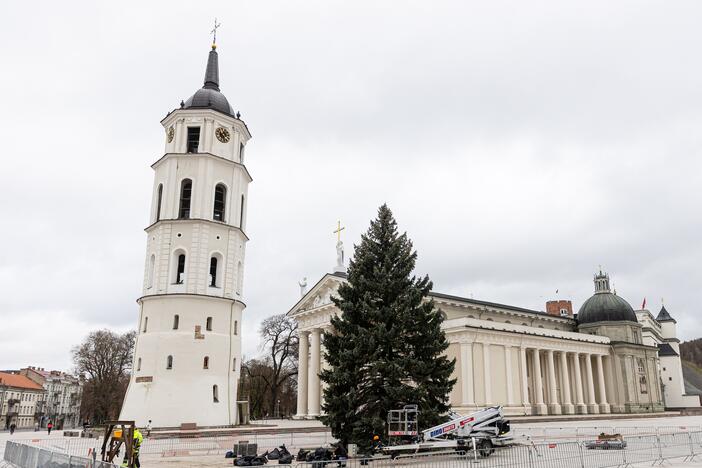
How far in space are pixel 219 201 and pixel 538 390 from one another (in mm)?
32498

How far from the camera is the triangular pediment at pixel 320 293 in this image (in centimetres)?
5041

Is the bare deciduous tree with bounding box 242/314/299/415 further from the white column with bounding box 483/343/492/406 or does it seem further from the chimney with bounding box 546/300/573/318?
the chimney with bounding box 546/300/573/318

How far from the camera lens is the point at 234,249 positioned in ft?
128

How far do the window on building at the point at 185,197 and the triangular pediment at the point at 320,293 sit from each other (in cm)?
1522

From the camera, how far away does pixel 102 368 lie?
226 ft

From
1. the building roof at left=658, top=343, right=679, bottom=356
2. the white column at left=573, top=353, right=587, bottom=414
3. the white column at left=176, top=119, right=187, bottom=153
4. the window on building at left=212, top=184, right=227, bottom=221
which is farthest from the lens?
the building roof at left=658, top=343, right=679, bottom=356

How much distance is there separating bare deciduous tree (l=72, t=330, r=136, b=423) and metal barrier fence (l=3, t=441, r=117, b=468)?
51.7 meters

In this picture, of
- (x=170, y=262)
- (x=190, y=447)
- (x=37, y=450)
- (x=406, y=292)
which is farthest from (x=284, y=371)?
(x=37, y=450)

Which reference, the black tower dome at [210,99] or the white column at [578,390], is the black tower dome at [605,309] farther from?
the black tower dome at [210,99]

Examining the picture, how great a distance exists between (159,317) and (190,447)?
12.1m

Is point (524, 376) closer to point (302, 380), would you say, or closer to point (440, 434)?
point (302, 380)

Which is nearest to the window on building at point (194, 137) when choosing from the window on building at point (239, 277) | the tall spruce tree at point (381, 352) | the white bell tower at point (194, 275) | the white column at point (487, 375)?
the white bell tower at point (194, 275)

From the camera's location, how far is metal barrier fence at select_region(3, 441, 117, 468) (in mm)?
12159

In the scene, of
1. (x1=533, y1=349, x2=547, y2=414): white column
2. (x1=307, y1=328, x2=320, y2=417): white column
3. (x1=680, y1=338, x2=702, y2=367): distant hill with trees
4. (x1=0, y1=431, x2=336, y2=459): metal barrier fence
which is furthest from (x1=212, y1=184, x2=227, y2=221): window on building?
(x1=680, y1=338, x2=702, y2=367): distant hill with trees
